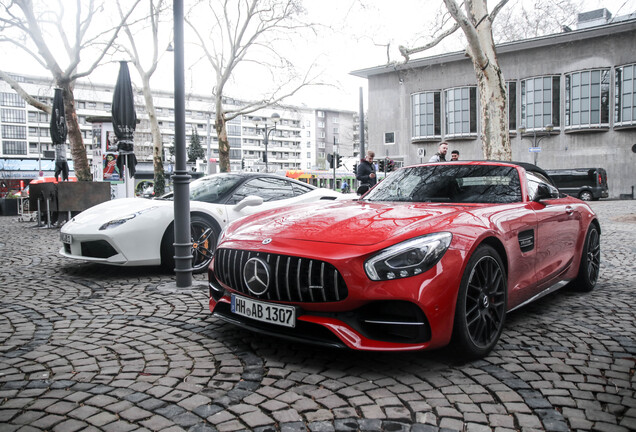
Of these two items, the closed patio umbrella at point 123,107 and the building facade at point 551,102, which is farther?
the building facade at point 551,102

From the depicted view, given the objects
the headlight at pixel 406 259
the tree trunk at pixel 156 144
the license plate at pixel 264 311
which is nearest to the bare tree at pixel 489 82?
the headlight at pixel 406 259

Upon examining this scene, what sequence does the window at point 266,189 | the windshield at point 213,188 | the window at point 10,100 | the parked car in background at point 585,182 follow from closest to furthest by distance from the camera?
the windshield at point 213,188, the window at point 266,189, the parked car in background at point 585,182, the window at point 10,100

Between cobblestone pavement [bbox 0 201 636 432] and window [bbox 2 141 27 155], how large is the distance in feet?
300

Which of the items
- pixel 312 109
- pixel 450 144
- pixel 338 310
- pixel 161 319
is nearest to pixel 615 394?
pixel 338 310

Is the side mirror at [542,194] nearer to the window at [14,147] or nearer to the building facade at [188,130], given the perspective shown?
the building facade at [188,130]

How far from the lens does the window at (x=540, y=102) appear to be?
33344 millimetres

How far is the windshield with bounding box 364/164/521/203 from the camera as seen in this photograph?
4.21 meters

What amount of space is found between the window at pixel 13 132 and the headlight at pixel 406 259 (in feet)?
311

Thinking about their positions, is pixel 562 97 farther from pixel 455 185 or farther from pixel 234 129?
pixel 234 129

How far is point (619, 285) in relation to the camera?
567 centimetres

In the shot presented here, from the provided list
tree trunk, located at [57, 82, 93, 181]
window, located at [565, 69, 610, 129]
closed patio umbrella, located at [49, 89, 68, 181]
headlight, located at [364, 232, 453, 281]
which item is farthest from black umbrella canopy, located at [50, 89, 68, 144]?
window, located at [565, 69, 610, 129]

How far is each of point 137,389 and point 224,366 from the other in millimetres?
540

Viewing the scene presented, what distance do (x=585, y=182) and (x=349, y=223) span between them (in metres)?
30.3

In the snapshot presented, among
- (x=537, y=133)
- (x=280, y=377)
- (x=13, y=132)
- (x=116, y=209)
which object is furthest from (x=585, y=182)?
(x=13, y=132)
